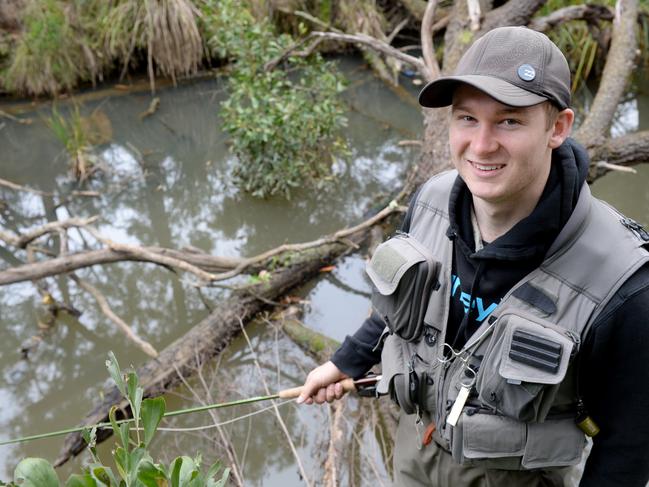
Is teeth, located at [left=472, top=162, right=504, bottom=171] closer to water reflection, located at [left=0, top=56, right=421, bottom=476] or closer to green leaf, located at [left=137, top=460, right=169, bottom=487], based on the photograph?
green leaf, located at [left=137, top=460, right=169, bottom=487]

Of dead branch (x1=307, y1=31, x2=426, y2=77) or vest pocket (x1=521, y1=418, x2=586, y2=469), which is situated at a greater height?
vest pocket (x1=521, y1=418, x2=586, y2=469)

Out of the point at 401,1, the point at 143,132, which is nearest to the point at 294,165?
the point at 143,132

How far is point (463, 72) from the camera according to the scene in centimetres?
130

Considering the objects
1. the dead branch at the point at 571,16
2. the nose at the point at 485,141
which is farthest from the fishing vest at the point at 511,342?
the dead branch at the point at 571,16

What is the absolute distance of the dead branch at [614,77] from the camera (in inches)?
172

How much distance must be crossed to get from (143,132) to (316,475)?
5.53m

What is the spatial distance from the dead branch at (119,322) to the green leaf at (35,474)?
278 centimetres

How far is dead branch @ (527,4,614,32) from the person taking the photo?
15.4 feet

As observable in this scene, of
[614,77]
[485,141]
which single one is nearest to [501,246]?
[485,141]

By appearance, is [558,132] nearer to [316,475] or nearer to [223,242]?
[316,475]


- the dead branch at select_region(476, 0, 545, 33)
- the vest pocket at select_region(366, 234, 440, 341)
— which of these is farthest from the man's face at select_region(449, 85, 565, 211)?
the dead branch at select_region(476, 0, 545, 33)

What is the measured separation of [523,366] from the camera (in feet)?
4.09

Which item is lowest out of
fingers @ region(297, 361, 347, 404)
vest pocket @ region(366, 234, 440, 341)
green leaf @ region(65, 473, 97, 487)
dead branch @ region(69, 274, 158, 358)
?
dead branch @ region(69, 274, 158, 358)

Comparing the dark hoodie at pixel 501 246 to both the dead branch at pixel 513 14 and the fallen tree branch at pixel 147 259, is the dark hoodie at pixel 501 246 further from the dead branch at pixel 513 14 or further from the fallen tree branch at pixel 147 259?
the dead branch at pixel 513 14
